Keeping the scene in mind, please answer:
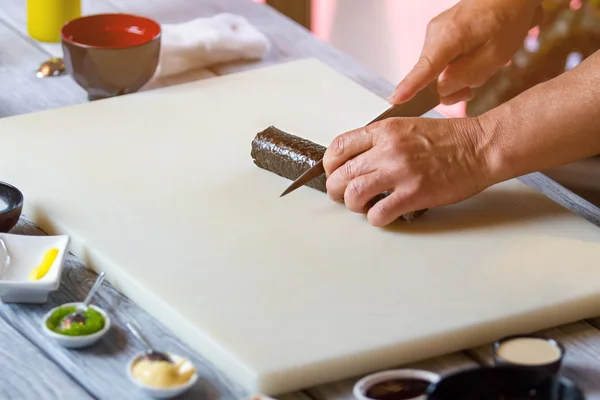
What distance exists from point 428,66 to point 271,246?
0.56 m

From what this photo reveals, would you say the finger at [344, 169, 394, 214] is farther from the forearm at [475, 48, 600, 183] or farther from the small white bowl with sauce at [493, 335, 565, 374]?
the small white bowl with sauce at [493, 335, 565, 374]

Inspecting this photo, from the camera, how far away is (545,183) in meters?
1.95

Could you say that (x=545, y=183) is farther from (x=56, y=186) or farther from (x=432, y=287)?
(x=56, y=186)

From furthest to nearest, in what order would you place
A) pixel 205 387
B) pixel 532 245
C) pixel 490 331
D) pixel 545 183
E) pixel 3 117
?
1. pixel 3 117
2. pixel 545 183
3. pixel 532 245
4. pixel 490 331
5. pixel 205 387

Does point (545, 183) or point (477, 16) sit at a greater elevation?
point (477, 16)

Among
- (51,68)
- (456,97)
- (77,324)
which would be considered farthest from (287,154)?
(51,68)

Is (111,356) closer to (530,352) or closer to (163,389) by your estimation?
(163,389)

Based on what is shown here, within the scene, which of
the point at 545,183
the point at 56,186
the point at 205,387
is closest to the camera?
the point at 205,387

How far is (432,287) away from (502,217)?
284mm

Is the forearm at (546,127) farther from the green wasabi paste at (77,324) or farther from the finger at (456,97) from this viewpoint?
the green wasabi paste at (77,324)

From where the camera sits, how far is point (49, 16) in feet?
7.95

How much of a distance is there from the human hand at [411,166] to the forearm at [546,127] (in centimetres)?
2

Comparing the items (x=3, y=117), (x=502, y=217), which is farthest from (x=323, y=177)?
(x=3, y=117)

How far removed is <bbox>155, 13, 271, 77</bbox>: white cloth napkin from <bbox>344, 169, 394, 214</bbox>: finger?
76 centimetres
